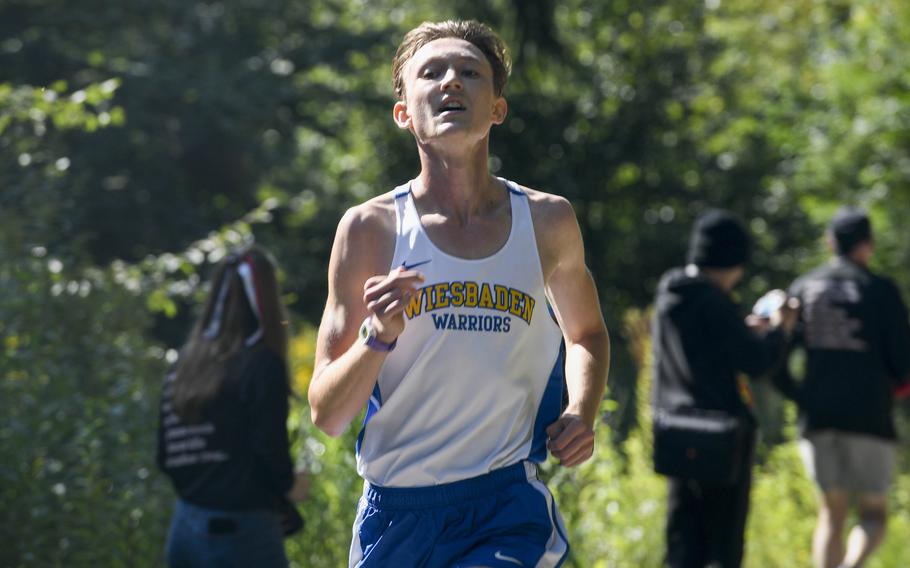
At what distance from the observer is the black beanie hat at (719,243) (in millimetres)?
7504

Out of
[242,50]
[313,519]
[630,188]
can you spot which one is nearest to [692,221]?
[630,188]

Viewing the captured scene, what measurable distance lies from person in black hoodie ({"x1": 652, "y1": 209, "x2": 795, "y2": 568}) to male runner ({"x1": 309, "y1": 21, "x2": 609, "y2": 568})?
147 inches

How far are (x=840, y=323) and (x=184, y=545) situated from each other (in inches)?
160

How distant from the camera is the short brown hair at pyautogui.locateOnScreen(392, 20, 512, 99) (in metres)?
Result: 3.82

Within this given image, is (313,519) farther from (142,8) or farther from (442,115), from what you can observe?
(142,8)

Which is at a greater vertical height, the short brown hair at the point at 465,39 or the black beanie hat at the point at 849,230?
the short brown hair at the point at 465,39

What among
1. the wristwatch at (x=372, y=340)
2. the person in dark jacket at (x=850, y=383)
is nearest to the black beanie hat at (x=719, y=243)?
the person in dark jacket at (x=850, y=383)

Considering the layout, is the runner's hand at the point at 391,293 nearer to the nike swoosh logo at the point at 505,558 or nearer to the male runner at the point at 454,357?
the male runner at the point at 454,357

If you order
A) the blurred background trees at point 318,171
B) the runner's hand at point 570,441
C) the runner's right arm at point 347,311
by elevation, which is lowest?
the blurred background trees at point 318,171

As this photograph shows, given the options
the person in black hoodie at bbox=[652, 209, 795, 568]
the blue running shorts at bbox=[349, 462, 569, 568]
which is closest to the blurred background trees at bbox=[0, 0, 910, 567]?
the person in black hoodie at bbox=[652, 209, 795, 568]

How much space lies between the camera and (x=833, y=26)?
2939cm

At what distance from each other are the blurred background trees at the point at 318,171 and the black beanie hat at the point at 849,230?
1558 millimetres

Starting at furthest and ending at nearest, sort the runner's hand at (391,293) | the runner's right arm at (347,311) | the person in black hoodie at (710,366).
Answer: the person in black hoodie at (710,366) < the runner's right arm at (347,311) < the runner's hand at (391,293)

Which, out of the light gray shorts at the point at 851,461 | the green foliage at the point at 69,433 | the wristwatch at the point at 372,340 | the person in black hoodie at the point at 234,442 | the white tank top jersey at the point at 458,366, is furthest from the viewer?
the light gray shorts at the point at 851,461
